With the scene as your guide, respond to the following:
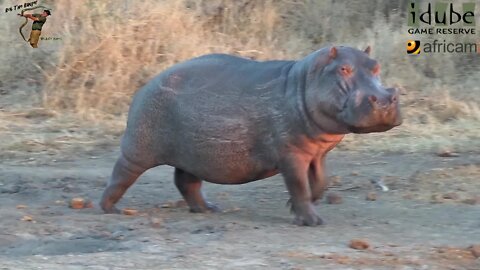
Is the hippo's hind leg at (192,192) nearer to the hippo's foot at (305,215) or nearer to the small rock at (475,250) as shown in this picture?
the hippo's foot at (305,215)

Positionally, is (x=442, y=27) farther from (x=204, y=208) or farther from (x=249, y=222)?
(x=249, y=222)

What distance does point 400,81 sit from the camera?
12820mm

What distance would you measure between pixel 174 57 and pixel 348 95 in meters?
6.79

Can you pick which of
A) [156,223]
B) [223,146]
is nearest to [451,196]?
[223,146]

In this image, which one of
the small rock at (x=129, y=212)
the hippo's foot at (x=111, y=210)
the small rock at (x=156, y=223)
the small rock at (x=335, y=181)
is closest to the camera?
the small rock at (x=156, y=223)

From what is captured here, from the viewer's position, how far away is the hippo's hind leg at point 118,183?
7039 millimetres

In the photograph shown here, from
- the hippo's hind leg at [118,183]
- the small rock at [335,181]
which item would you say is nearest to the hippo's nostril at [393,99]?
the hippo's hind leg at [118,183]

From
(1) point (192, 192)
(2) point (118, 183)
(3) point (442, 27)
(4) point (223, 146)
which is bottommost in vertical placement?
(1) point (192, 192)

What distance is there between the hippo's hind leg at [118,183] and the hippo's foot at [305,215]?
1.36m

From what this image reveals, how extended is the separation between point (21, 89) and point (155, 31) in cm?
194

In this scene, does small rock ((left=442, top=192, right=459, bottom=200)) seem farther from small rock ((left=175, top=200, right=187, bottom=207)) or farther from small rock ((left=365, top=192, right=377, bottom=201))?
small rock ((left=175, top=200, right=187, bottom=207))

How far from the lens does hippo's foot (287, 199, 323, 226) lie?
20.6 feet

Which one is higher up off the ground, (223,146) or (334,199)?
(223,146)

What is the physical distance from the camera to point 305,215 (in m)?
6.28
